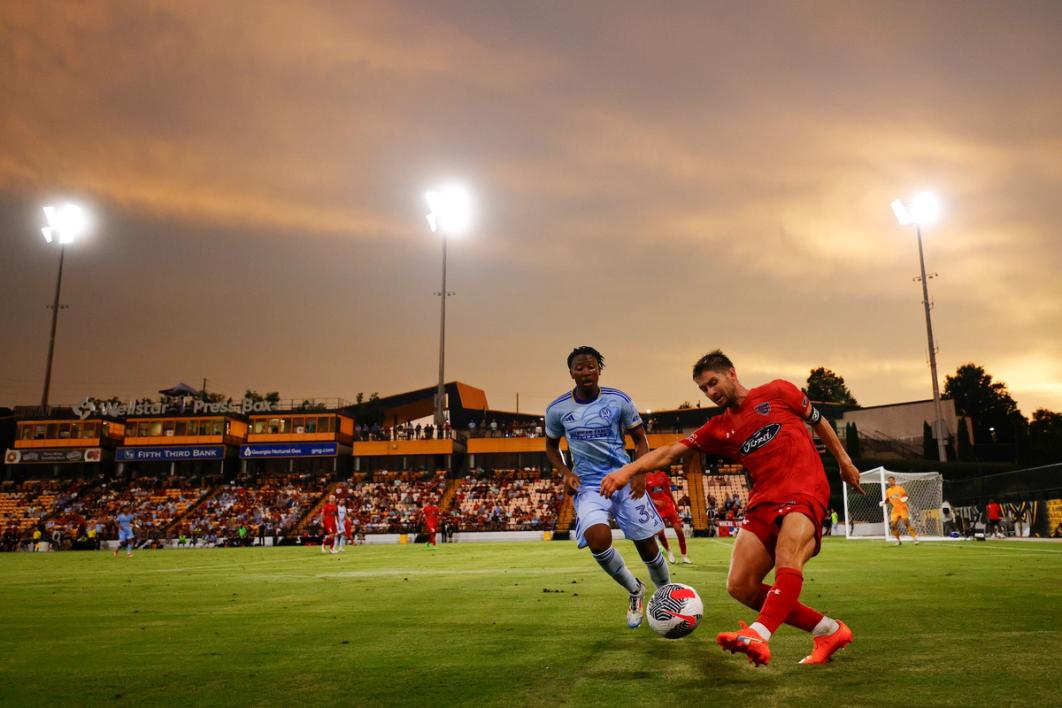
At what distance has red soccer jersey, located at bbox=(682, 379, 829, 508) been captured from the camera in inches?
205

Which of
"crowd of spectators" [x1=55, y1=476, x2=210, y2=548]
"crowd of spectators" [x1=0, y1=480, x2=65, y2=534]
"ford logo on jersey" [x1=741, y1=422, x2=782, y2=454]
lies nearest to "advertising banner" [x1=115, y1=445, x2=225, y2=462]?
"crowd of spectators" [x1=55, y1=476, x2=210, y2=548]

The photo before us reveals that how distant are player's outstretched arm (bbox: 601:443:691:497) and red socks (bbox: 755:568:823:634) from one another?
1049 millimetres

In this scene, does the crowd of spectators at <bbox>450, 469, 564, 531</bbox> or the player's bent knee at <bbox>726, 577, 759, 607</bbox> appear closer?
the player's bent knee at <bbox>726, 577, 759, 607</bbox>

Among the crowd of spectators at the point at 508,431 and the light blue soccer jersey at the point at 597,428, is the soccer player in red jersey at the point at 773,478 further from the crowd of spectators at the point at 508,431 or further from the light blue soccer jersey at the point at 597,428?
the crowd of spectators at the point at 508,431

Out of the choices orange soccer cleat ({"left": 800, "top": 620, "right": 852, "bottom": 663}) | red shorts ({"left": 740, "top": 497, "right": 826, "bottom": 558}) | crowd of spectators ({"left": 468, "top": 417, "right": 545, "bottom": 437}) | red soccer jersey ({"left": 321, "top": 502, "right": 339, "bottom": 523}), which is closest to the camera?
orange soccer cleat ({"left": 800, "top": 620, "right": 852, "bottom": 663})

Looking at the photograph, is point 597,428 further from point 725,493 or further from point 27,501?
point 27,501

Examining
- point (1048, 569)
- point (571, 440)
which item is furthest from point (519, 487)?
point (571, 440)

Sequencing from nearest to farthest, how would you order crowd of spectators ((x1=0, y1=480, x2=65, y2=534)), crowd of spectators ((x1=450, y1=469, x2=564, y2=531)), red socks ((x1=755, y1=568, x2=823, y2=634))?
red socks ((x1=755, y1=568, x2=823, y2=634)) → crowd of spectators ((x1=450, y1=469, x2=564, y2=531)) → crowd of spectators ((x1=0, y1=480, x2=65, y2=534))

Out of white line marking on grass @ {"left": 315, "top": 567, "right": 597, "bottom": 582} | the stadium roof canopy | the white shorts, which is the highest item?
the stadium roof canopy

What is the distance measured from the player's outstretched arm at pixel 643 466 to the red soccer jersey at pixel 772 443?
0.48 ft

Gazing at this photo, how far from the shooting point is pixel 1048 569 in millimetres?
12141

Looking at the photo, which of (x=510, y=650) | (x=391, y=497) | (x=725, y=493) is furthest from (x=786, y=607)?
(x=391, y=497)

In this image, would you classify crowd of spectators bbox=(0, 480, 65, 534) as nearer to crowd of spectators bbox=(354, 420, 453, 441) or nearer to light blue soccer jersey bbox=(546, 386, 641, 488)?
crowd of spectators bbox=(354, 420, 453, 441)

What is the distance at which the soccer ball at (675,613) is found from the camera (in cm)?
554
